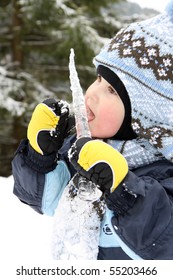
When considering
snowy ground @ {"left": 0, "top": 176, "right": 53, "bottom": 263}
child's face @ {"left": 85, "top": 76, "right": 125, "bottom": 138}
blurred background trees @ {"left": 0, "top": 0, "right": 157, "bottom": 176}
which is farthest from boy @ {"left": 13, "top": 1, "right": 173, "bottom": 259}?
blurred background trees @ {"left": 0, "top": 0, "right": 157, "bottom": 176}

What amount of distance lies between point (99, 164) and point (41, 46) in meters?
7.63

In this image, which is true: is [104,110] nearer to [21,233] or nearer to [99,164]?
[99,164]

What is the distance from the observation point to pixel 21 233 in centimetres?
286

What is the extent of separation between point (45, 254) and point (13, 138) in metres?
Result: 6.03

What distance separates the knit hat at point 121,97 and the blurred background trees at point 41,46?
5395 mm

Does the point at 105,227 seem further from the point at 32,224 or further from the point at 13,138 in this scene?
the point at 13,138

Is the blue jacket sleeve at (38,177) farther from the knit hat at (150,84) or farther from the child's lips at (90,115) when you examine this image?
the knit hat at (150,84)

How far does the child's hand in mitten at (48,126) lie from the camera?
55.6 inches

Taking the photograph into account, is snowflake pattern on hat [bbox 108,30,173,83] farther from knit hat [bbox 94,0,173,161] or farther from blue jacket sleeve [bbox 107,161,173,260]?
blue jacket sleeve [bbox 107,161,173,260]

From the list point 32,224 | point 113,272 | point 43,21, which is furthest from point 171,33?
point 43,21

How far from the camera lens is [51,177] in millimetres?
1509

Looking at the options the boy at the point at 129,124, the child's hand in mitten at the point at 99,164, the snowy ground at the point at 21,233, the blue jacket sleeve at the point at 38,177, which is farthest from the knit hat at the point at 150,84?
the snowy ground at the point at 21,233

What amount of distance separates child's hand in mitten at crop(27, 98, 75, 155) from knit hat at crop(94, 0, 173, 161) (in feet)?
0.80

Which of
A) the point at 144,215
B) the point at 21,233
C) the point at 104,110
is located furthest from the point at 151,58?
the point at 21,233
